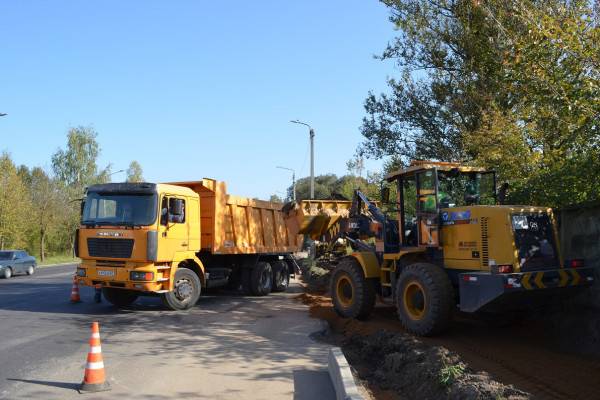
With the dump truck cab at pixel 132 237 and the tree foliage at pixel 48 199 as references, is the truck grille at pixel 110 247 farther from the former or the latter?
the tree foliage at pixel 48 199

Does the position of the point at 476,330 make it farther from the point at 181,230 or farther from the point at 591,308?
the point at 181,230

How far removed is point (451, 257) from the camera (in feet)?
29.6

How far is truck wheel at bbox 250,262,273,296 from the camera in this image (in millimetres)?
15773

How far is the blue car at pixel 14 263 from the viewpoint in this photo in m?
25.1

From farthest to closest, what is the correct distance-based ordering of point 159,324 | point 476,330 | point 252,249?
point 252,249
point 159,324
point 476,330

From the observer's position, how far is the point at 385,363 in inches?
292

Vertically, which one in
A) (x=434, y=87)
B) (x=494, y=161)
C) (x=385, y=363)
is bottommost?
(x=385, y=363)

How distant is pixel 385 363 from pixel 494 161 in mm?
6314

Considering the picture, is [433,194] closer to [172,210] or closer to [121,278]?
[172,210]

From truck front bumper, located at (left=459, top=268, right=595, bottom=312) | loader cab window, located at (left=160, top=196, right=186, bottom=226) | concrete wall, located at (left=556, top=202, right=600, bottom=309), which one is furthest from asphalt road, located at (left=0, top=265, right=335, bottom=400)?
concrete wall, located at (left=556, top=202, right=600, bottom=309)

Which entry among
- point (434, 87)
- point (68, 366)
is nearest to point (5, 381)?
point (68, 366)

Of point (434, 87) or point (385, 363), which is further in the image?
point (434, 87)

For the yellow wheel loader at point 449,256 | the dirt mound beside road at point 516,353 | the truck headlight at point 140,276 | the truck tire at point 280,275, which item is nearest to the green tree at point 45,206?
the truck tire at point 280,275

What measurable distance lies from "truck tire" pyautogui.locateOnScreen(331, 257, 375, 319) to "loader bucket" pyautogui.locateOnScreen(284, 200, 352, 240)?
370 cm
